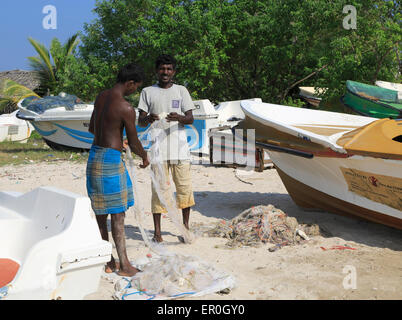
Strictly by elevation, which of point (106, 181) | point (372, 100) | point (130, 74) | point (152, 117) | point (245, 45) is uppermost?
point (245, 45)

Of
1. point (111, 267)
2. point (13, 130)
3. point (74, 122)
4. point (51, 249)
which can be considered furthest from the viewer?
point (13, 130)

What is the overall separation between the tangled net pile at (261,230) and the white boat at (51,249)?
1.97 metres

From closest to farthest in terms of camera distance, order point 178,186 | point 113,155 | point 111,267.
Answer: point 113,155 → point 111,267 → point 178,186

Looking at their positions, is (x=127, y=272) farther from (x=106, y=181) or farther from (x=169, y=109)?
(x=169, y=109)

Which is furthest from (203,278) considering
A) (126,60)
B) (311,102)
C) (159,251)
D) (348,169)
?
(126,60)

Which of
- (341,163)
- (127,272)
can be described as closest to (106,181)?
(127,272)

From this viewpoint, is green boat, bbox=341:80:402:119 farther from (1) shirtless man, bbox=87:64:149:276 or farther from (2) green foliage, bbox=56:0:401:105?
(1) shirtless man, bbox=87:64:149:276

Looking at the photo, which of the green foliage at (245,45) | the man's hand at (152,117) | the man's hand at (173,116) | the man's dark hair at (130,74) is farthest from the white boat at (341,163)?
the green foliage at (245,45)

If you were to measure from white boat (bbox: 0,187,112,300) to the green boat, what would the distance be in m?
7.23

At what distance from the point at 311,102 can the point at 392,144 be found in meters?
11.4

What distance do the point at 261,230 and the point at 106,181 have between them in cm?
182

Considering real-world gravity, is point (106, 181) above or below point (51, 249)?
above

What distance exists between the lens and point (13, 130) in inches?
592

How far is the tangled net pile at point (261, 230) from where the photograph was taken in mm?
4352
